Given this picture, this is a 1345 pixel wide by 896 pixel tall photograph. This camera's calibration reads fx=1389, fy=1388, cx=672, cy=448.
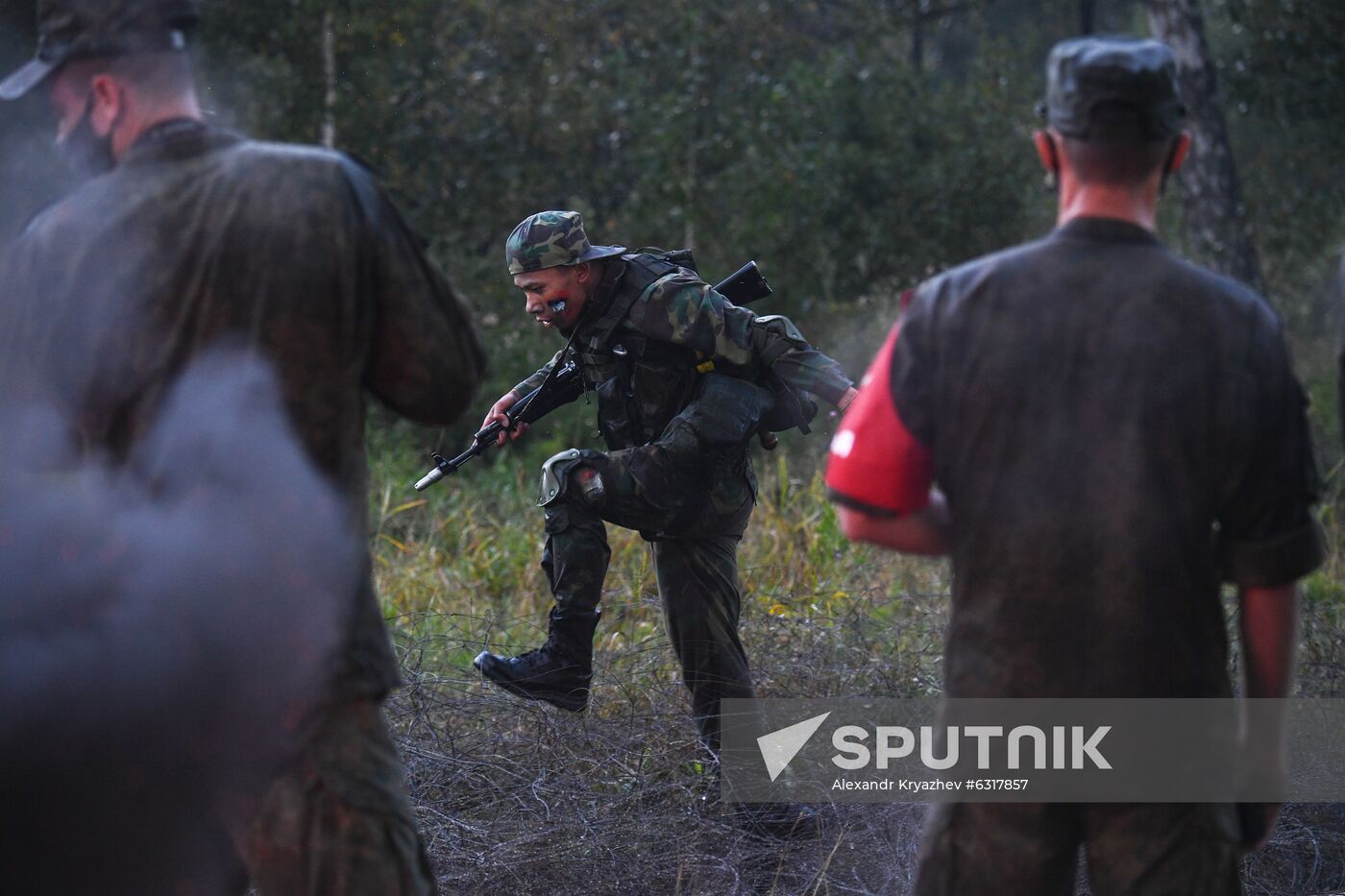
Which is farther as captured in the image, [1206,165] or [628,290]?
[1206,165]

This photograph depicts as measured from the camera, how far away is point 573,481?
163 inches

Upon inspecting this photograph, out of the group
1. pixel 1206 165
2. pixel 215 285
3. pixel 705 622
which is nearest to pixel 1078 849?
pixel 215 285

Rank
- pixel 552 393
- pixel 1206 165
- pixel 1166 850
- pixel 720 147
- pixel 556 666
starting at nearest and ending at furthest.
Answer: pixel 1166 850, pixel 556 666, pixel 552 393, pixel 1206 165, pixel 720 147

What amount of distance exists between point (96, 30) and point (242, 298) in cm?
47

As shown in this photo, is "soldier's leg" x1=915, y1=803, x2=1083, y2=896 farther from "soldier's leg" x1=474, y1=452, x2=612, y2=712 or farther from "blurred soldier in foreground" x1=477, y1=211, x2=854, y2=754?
"soldier's leg" x1=474, y1=452, x2=612, y2=712

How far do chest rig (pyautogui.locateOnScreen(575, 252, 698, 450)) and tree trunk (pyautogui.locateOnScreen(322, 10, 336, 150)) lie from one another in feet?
19.7

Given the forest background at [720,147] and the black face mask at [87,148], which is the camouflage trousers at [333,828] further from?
the forest background at [720,147]

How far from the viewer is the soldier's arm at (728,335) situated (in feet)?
13.2

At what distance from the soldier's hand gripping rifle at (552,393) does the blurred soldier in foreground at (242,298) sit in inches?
90.3

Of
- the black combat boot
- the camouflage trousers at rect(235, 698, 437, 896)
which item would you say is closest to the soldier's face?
the black combat boot

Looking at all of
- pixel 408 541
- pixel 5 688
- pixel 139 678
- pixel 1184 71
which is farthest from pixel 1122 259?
pixel 1184 71

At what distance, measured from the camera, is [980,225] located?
10805mm

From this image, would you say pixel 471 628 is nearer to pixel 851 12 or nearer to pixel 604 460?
pixel 604 460

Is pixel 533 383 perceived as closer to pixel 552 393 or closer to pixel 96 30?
pixel 552 393
